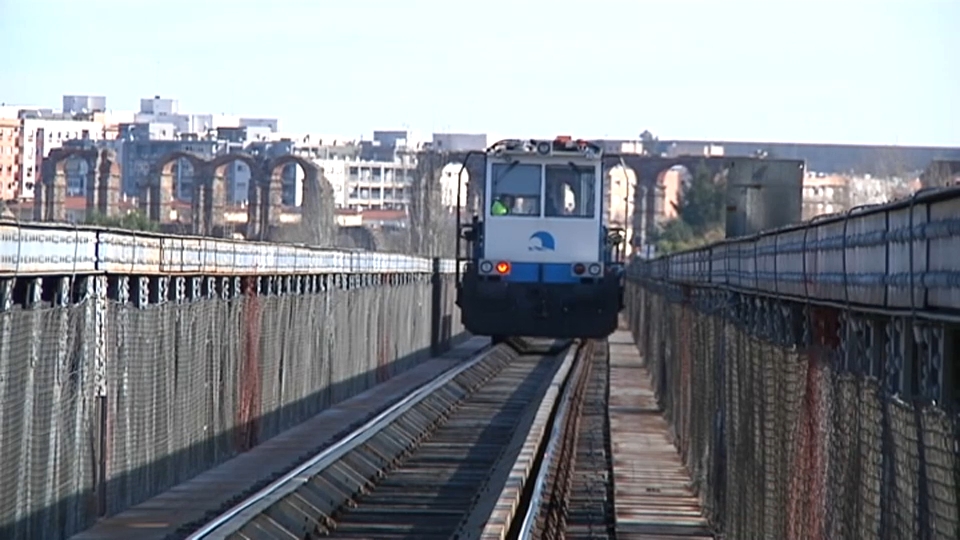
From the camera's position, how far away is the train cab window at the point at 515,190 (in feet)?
131

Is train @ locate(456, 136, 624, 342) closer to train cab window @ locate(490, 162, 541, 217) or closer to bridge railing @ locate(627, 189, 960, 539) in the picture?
train cab window @ locate(490, 162, 541, 217)

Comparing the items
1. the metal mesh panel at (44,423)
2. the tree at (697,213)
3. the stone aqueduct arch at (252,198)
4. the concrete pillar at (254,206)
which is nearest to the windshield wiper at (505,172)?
the metal mesh panel at (44,423)

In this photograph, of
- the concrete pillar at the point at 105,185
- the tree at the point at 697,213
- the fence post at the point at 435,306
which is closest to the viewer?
the fence post at the point at 435,306

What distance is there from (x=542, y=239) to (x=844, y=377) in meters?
31.9

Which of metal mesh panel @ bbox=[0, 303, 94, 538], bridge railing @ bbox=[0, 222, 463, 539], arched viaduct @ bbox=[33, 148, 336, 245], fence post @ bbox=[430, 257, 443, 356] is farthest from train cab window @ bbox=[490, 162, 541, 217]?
metal mesh panel @ bbox=[0, 303, 94, 538]

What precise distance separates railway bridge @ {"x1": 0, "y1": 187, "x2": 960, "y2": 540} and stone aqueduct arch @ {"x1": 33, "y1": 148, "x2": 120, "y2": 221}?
2499 cm

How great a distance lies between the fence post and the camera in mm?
48875

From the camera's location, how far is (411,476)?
20.5 meters

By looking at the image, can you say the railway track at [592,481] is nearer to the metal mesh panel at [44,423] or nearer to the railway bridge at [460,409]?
the railway bridge at [460,409]

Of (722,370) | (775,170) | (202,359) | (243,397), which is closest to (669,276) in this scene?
(775,170)

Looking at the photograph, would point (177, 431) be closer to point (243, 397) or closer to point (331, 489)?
point (331, 489)

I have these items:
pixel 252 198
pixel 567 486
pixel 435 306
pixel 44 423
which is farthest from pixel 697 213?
pixel 44 423

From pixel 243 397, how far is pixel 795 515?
13.4 metres

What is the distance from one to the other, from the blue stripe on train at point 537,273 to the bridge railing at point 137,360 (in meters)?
11.3
